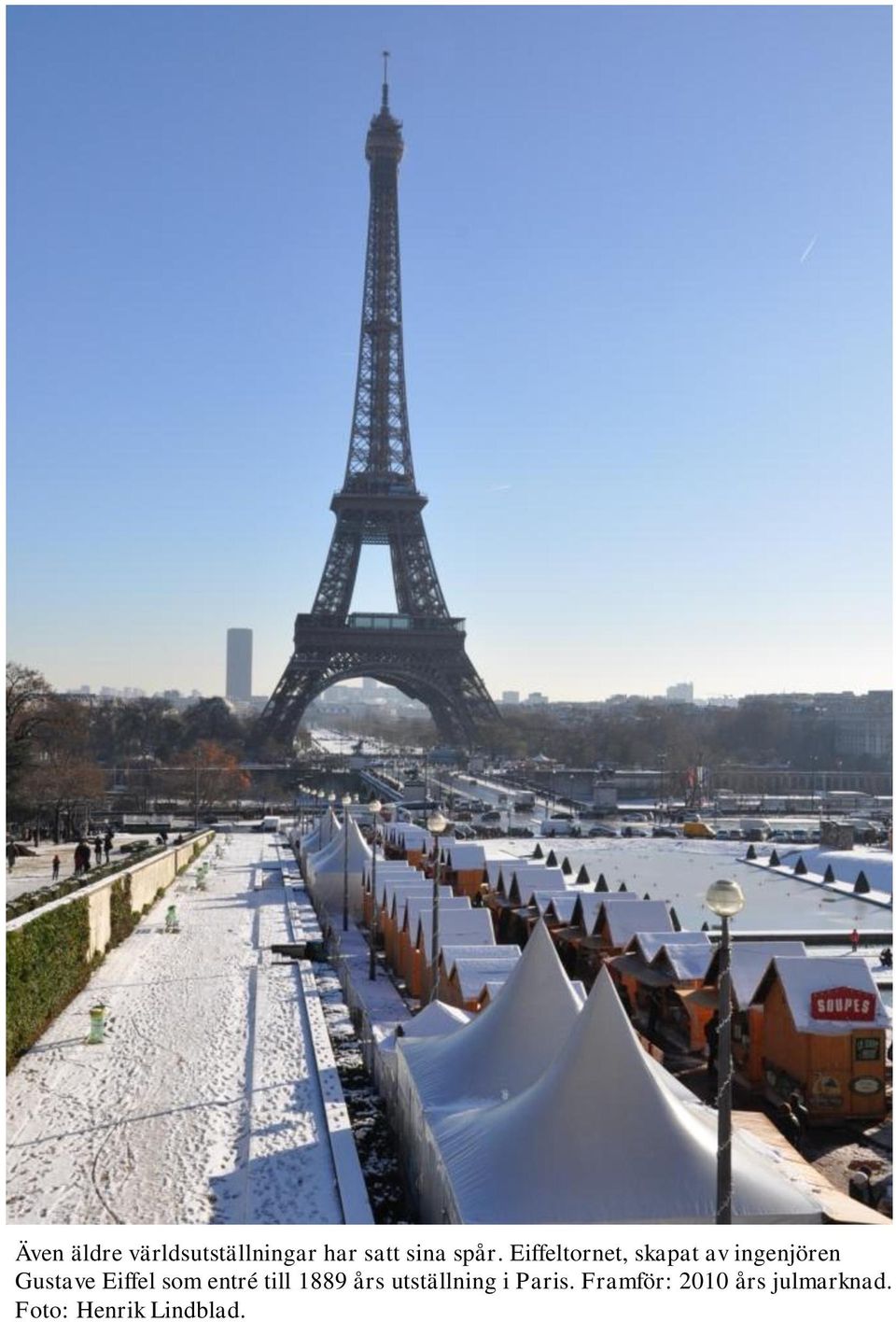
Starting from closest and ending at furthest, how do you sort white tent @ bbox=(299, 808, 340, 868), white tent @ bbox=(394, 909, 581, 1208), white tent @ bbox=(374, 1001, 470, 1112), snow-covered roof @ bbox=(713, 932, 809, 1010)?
white tent @ bbox=(394, 909, 581, 1208), white tent @ bbox=(374, 1001, 470, 1112), snow-covered roof @ bbox=(713, 932, 809, 1010), white tent @ bbox=(299, 808, 340, 868)

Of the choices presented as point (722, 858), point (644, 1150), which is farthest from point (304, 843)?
point (644, 1150)

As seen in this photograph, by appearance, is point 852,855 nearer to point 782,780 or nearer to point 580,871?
point 580,871

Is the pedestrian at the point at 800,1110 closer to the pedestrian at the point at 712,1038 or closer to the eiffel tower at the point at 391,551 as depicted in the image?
the pedestrian at the point at 712,1038

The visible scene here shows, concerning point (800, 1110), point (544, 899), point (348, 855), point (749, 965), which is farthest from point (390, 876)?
point (800, 1110)

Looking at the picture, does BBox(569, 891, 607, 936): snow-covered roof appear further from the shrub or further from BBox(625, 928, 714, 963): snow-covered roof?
the shrub

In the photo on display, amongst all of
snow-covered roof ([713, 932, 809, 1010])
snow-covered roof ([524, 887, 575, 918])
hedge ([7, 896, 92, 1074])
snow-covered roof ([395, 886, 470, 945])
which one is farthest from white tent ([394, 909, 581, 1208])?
snow-covered roof ([524, 887, 575, 918])
